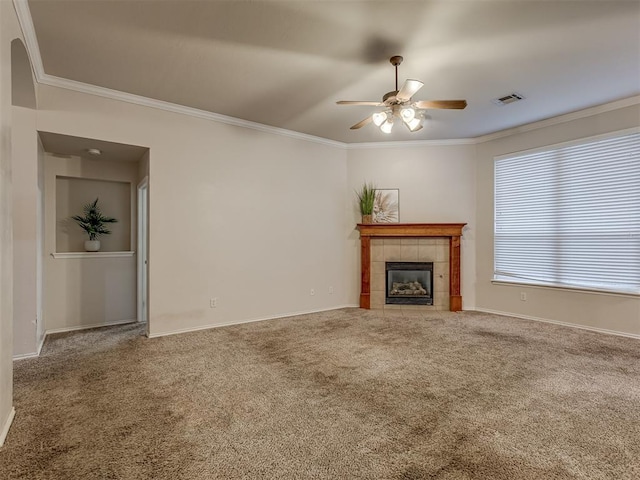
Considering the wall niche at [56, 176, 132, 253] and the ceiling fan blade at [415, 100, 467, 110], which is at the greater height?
the ceiling fan blade at [415, 100, 467, 110]

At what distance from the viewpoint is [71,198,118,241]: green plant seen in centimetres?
453

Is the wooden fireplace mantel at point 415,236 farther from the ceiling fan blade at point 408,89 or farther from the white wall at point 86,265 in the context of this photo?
the white wall at point 86,265

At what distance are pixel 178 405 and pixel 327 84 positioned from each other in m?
3.23

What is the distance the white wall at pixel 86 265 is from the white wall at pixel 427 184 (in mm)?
3444

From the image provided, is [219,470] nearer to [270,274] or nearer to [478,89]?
[270,274]

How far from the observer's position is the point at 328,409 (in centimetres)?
225

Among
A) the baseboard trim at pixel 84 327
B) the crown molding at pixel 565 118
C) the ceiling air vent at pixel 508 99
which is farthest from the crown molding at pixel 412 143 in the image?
the baseboard trim at pixel 84 327

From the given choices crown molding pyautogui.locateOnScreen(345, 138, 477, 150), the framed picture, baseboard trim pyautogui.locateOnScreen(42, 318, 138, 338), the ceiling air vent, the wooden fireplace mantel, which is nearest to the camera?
the ceiling air vent

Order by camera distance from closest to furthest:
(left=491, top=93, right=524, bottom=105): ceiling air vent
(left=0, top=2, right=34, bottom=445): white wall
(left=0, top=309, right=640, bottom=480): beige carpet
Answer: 1. (left=0, top=309, right=640, bottom=480): beige carpet
2. (left=0, top=2, right=34, bottom=445): white wall
3. (left=491, top=93, right=524, bottom=105): ceiling air vent

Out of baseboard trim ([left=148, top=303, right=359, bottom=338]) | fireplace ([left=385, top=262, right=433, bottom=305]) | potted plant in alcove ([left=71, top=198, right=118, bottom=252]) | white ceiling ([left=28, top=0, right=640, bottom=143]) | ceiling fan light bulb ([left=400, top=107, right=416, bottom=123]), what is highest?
white ceiling ([left=28, top=0, right=640, bottom=143])

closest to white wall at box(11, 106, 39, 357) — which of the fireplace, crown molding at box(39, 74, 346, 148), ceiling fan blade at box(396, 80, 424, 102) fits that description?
crown molding at box(39, 74, 346, 148)

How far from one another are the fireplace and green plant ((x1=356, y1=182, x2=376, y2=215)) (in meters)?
0.96

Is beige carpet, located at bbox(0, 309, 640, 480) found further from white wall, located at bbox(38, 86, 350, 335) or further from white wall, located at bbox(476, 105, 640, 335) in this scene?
white wall, located at bbox(38, 86, 350, 335)

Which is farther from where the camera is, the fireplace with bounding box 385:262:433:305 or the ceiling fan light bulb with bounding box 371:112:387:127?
the fireplace with bounding box 385:262:433:305
